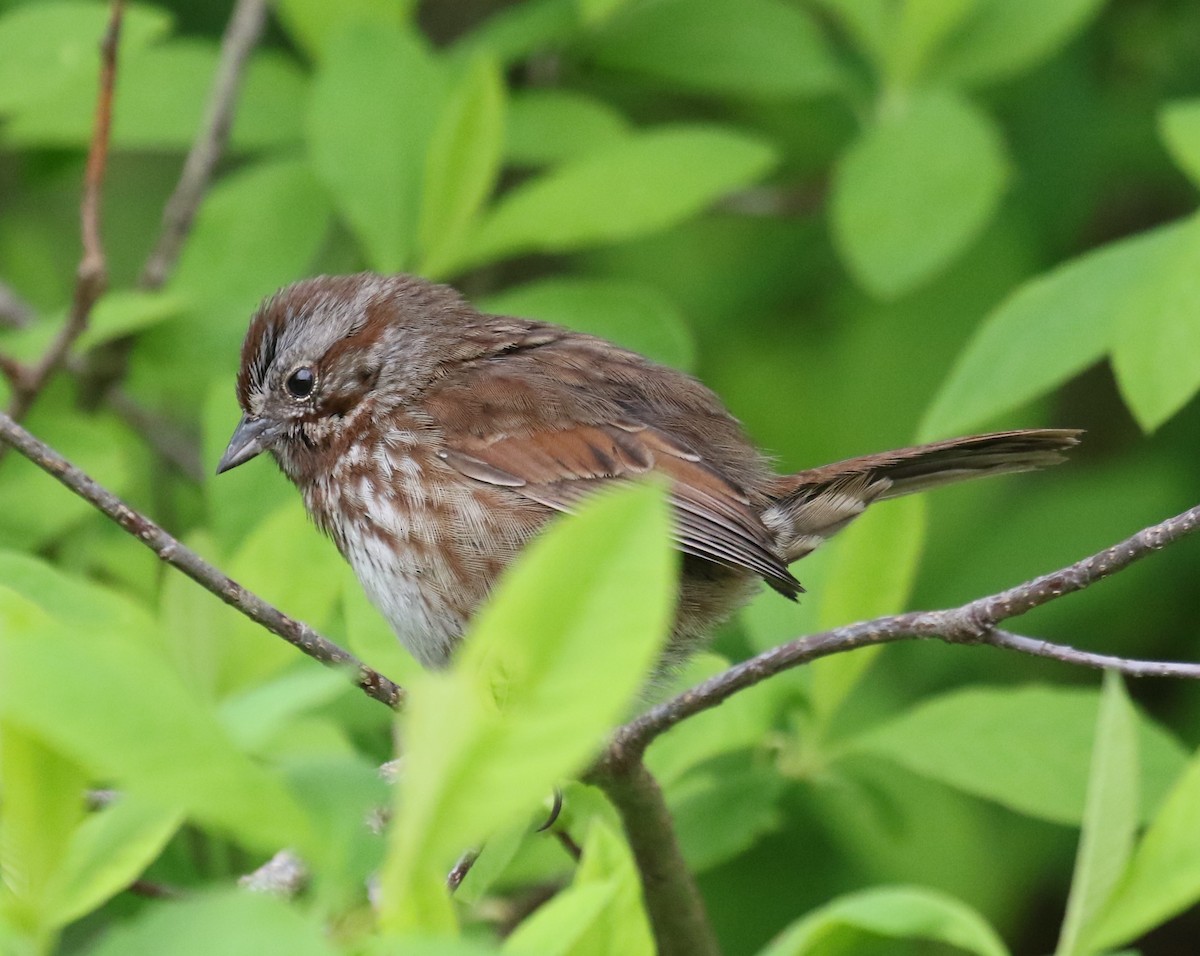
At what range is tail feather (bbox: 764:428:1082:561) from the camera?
3307mm

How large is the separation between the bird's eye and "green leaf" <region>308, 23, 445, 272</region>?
46cm

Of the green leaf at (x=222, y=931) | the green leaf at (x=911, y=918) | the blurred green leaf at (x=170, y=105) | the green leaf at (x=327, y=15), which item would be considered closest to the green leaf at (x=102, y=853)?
the green leaf at (x=222, y=931)

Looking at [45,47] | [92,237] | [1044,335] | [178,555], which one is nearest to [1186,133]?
[1044,335]

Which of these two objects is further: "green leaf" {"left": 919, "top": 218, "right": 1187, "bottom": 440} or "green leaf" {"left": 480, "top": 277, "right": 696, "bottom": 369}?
"green leaf" {"left": 480, "top": 277, "right": 696, "bottom": 369}

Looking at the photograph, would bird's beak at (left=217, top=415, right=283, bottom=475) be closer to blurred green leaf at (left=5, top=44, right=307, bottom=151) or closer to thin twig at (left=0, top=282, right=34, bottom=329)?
blurred green leaf at (left=5, top=44, right=307, bottom=151)

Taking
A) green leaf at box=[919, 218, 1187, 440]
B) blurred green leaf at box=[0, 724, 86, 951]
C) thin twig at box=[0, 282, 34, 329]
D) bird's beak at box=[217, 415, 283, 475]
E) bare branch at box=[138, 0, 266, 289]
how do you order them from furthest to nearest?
1. thin twig at box=[0, 282, 34, 329]
2. bare branch at box=[138, 0, 266, 289]
3. bird's beak at box=[217, 415, 283, 475]
4. green leaf at box=[919, 218, 1187, 440]
5. blurred green leaf at box=[0, 724, 86, 951]

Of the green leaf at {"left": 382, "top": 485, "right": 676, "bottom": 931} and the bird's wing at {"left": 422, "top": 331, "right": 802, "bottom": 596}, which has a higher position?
the bird's wing at {"left": 422, "top": 331, "right": 802, "bottom": 596}

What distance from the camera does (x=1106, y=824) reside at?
4.65 ft

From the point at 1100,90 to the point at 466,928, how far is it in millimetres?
3307

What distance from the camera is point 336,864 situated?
3.98 ft

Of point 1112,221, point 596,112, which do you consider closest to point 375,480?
point 596,112

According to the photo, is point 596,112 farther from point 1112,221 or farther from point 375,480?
point 1112,221

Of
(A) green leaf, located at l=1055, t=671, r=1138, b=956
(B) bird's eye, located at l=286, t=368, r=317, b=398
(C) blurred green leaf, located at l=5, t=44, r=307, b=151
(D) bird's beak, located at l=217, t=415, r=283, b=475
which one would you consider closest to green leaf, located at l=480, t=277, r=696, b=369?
(B) bird's eye, located at l=286, t=368, r=317, b=398

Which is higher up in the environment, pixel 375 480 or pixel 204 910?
pixel 375 480
